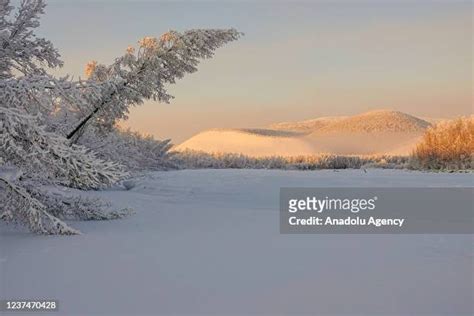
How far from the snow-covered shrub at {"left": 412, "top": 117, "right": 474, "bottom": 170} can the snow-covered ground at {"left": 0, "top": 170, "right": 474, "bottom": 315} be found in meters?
6.31

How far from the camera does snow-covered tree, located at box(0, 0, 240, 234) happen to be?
4.19 meters

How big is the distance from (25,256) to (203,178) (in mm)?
4599

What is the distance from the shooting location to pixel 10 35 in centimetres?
596

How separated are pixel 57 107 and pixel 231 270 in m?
2.68

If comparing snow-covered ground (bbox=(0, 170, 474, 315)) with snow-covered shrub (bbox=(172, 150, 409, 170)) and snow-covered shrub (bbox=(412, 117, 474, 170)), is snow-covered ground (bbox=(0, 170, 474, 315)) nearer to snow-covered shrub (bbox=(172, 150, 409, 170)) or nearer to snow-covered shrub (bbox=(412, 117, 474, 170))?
snow-covered shrub (bbox=(412, 117, 474, 170))

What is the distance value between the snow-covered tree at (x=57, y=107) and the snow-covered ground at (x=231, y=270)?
0.29m

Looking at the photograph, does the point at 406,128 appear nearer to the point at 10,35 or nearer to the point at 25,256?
the point at 10,35

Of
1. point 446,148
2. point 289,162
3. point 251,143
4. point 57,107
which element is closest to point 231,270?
point 57,107

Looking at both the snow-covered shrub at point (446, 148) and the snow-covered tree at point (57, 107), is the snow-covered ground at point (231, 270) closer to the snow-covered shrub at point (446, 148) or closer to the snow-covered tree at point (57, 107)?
the snow-covered tree at point (57, 107)

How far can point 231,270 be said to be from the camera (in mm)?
3305

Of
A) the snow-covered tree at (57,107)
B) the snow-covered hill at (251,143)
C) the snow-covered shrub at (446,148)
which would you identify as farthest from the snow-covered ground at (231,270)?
the snow-covered hill at (251,143)

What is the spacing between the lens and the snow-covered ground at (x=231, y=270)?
105 inches

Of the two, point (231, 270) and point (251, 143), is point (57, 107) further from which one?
point (251, 143)

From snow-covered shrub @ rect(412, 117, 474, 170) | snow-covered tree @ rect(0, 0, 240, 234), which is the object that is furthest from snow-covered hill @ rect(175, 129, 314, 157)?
snow-covered tree @ rect(0, 0, 240, 234)
